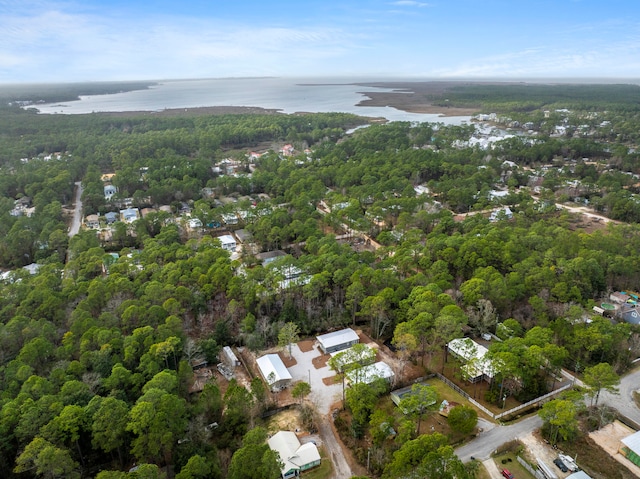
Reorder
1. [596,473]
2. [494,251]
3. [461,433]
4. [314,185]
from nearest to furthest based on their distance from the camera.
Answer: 1. [596,473]
2. [461,433]
3. [494,251]
4. [314,185]

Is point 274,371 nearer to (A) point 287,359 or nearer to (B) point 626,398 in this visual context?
(A) point 287,359

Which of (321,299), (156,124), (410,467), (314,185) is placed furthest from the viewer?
(156,124)

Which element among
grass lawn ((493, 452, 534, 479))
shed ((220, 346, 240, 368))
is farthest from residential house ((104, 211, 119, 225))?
grass lawn ((493, 452, 534, 479))

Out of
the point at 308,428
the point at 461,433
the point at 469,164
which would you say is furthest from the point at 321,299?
the point at 469,164

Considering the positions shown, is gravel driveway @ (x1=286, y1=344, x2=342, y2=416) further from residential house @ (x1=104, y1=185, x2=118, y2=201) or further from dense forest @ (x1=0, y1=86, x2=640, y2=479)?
residential house @ (x1=104, y1=185, x2=118, y2=201)

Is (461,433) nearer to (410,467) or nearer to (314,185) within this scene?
(410,467)

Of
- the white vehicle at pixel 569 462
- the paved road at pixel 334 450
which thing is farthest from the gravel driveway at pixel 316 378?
the white vehicle at pixel 569 462

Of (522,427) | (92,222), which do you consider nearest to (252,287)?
(522,427)
